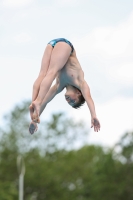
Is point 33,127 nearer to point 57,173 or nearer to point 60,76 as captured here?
point 60,76

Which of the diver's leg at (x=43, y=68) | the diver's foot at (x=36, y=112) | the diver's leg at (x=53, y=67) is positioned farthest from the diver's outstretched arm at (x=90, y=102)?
the diver's foot at (x=36, y=112)

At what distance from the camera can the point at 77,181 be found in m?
71.0

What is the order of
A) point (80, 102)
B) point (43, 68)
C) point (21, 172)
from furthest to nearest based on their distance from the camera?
point (21, 172), point (80, 102), point (43, 68)

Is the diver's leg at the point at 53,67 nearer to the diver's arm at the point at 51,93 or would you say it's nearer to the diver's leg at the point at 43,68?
the diver's leg at the point at 43,68

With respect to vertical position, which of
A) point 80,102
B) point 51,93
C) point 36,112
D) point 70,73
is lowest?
point 36,112

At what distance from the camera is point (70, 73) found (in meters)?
15.6

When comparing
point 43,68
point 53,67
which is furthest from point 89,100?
point 43,68

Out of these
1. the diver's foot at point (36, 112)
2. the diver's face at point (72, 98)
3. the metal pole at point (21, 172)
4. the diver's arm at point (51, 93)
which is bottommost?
the diver's foot at point (36, 112)

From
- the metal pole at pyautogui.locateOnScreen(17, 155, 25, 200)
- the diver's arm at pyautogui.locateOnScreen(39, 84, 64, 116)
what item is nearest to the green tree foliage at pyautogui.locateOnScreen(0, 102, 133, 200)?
the metal pole at pyautogui.locateOnScreen(17, 155, 25, 200)

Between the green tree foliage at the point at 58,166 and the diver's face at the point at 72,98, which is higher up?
the green tree foliage at the point at 58,166

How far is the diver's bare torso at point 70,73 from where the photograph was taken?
15602 mm

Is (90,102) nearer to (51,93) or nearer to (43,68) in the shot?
(51,93)

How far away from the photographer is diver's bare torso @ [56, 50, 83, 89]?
15.6 meters

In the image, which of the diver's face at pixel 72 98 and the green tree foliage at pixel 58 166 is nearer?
the diver's face at pixel 72 98
